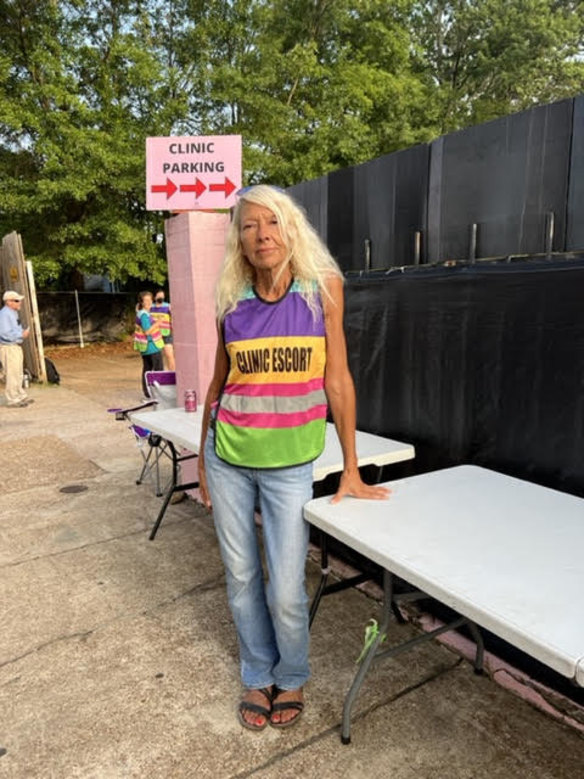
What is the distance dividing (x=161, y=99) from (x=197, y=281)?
42.7ft

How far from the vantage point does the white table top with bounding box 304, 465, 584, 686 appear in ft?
4.23

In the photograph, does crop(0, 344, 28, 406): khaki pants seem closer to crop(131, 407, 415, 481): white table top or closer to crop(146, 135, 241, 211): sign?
crop(146, 135, 241, 211): sign

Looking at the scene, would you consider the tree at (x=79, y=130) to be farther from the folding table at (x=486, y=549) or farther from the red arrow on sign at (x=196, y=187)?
the folding table at (x=486, y=549)

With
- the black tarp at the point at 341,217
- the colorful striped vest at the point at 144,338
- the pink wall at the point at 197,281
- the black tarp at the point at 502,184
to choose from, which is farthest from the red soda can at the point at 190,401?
the colorful striped vest at the point at 144,338

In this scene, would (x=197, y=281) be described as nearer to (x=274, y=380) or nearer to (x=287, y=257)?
(x=287, y=257)

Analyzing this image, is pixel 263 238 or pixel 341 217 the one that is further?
pixel 341 217

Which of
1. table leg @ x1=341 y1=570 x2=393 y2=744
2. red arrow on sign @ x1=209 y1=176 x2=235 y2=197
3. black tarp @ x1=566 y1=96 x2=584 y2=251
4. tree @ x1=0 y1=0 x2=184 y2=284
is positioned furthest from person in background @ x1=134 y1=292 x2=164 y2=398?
black tarp @ x1=566 y1=96 x2=584 y2=251

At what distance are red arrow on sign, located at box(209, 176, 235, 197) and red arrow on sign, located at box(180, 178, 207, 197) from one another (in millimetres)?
61

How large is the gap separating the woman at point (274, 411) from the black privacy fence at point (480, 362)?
2.54 feet

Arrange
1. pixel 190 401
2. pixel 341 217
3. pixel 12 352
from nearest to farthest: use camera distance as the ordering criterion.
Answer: pixel 341 217
pixel 190 401
pixel 12 352

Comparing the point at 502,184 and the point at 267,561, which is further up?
the point at 502,184

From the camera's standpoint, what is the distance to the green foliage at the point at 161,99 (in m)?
13.9

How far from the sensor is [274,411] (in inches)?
75.8

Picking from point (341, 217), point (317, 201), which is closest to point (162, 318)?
point (317, 201)
